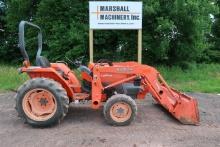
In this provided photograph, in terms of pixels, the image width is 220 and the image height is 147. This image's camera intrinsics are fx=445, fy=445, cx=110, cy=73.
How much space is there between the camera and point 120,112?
8188 mm

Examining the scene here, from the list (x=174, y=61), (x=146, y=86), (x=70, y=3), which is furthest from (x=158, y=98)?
(x=70, y=3)

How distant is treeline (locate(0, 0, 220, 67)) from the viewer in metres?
15.7

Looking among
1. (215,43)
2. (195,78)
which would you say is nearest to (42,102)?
(195,78)

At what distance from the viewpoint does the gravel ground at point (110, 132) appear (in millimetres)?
7000

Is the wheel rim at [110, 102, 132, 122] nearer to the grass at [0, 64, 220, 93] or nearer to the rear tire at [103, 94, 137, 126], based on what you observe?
the rear tire at [103, 94, 137, 126]

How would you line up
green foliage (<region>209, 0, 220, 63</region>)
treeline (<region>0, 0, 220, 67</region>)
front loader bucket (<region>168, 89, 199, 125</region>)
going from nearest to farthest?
front loader bucket (<region>168, 89, 199, 125</region>) → treeline (<region>0, 0, 220, 67</region>) → green foliage (<region>209, 0, 220, 63</region>)

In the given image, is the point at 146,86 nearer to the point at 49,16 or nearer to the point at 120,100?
the point at 120,100

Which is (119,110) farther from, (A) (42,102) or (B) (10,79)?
(B) (10,79)

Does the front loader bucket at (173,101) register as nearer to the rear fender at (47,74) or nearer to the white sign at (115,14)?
the rear fender at (47,74)

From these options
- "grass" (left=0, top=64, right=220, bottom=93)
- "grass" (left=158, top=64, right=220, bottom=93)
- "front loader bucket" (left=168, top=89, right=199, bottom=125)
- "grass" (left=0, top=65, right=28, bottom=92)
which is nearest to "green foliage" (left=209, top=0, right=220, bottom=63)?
"grass" (left=158, top=64, right=220, bottom=93)

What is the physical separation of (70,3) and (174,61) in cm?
481

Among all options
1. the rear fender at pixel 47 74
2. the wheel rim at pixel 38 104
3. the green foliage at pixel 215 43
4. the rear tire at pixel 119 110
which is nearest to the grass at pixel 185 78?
the green foliage at pixel 215 43

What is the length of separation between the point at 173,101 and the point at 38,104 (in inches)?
100

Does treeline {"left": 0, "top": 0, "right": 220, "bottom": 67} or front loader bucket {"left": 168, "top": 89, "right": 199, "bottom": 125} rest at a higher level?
treeline {"left": 0, "top": 0, "right": 220, "bottom": 67}
